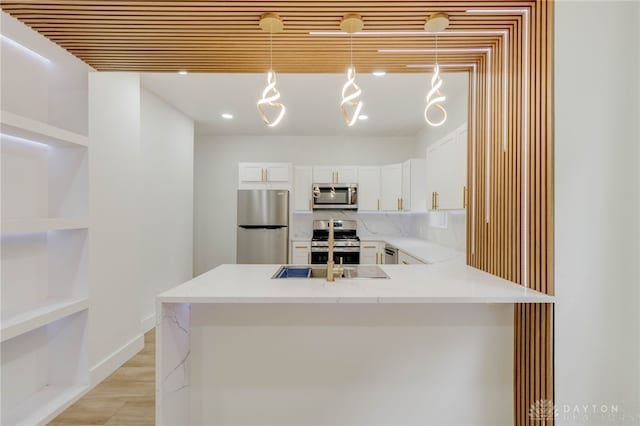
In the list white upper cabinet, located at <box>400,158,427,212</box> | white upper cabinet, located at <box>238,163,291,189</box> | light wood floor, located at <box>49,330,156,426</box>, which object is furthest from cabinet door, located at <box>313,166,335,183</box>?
light wood floor, located at <box>49,330,156,426</box>

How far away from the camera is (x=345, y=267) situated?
2.43 m

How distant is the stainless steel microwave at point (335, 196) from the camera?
17.2 ft

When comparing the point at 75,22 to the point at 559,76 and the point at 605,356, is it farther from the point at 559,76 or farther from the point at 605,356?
the point at 605,356

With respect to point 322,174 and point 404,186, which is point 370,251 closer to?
point 404,186

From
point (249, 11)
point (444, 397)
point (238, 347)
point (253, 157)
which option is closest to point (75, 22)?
point (249, 11)

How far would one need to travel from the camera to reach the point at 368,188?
5340mm

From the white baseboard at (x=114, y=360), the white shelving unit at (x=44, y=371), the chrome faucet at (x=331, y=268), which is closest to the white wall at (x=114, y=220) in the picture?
the white baseboard at (x=114, y=360)

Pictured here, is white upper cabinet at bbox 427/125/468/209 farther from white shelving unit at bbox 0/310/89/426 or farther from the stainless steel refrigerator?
white shelving unit at bbox 0/310/89/426

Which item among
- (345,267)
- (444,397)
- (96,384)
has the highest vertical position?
(345,267)

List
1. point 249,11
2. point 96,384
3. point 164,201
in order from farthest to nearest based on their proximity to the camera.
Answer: point 164,201 < point 96,384 < point 249,11

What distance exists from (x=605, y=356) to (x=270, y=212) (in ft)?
13.7

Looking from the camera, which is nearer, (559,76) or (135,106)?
(559,76)

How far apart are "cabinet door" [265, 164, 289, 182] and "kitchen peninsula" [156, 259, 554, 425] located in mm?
3368

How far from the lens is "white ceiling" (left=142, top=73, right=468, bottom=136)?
11.2ft
